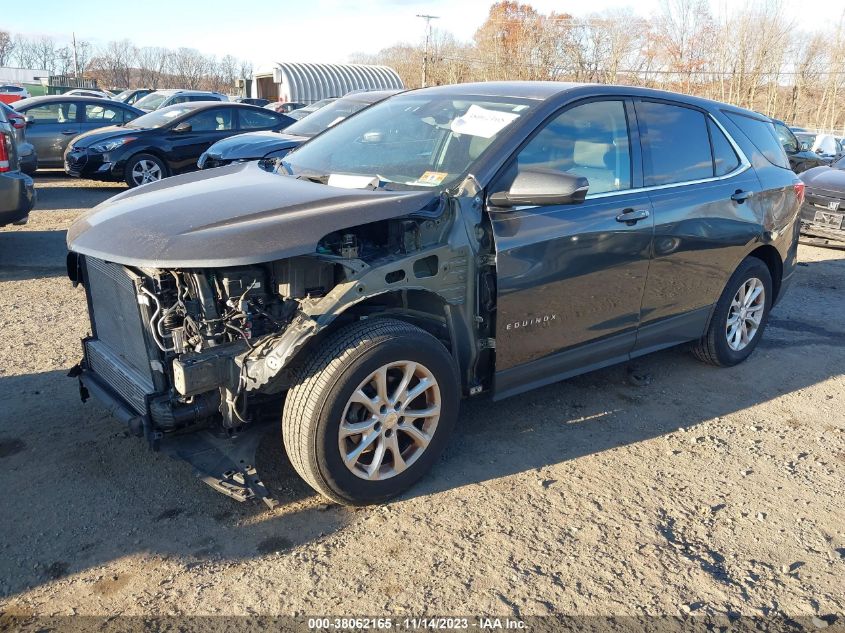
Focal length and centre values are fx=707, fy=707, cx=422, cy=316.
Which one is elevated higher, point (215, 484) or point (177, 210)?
point (177, 210)

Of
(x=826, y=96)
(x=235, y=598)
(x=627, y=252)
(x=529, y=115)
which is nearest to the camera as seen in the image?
(x=235, y=598)

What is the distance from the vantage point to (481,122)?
373cm

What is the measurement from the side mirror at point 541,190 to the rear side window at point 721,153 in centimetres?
176

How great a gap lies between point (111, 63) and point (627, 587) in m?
77.5

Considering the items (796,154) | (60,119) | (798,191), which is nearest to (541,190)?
(798,191)

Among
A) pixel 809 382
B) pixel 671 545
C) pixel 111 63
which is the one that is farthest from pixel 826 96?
pixel 111 63

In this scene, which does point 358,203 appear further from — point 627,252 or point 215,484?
point 627,252

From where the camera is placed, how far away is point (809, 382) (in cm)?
501

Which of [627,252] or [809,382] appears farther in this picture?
[809,382]

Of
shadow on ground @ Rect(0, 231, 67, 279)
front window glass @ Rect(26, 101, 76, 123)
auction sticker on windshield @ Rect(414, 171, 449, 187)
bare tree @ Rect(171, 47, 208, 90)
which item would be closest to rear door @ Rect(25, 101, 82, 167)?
front window glass @ Rect(26, 101, 76, 123)

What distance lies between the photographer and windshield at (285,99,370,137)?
10297mm

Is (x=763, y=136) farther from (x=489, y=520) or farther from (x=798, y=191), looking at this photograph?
(x=489, y=520)

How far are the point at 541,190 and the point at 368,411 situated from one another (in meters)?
1.30

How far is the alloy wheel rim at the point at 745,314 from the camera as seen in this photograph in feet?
16.4
